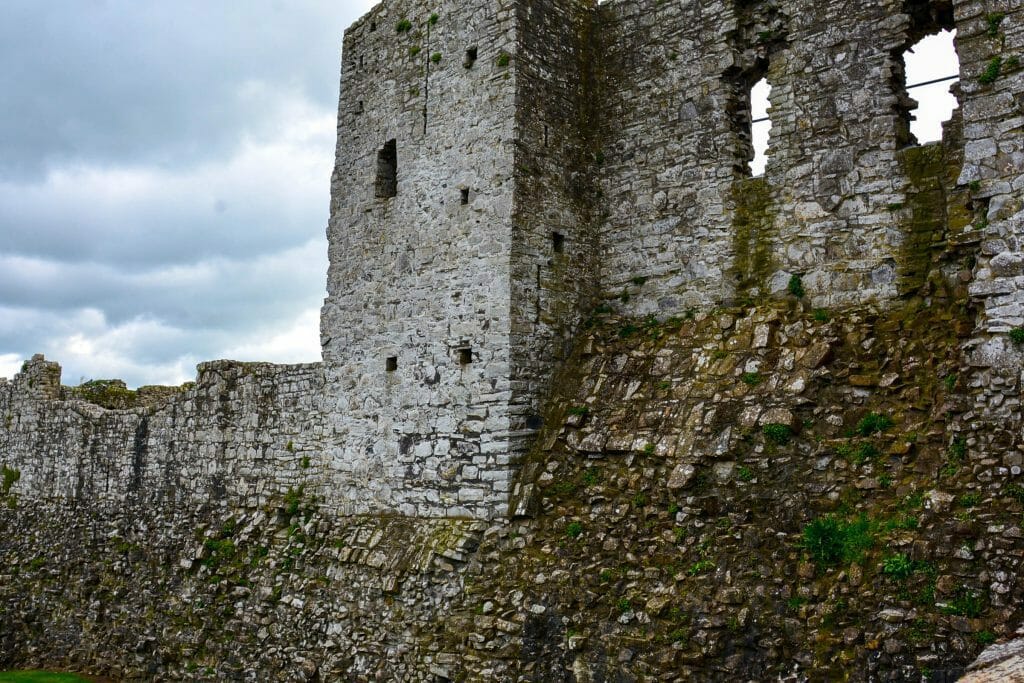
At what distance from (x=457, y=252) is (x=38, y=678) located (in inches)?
436

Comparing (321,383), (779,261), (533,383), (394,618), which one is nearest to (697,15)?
(779,261)

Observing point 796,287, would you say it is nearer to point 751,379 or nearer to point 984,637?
point 751,379

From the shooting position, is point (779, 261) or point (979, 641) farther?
point (779, 261)

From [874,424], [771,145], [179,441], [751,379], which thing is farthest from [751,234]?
[179,441]

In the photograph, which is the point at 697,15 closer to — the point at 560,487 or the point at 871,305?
the point at 871,305

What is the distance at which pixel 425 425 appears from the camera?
1148cm

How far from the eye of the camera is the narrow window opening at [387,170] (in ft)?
42.8

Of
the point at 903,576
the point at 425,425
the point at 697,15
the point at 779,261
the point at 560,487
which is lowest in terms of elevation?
the point at 903,576

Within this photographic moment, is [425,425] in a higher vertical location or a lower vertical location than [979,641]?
higher

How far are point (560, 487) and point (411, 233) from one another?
4.32 metres

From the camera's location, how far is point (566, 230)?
38.0 feet

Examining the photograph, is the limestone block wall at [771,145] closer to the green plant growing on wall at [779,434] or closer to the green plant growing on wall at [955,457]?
the green plant growing on wall at [779,434]

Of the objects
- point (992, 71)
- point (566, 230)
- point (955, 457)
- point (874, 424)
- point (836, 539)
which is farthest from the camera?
point (566, 230)

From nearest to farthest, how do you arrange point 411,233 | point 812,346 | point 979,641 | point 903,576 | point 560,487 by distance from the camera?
point 979,641
point 903,576
point 812,346
point 560,487
point 411,233
